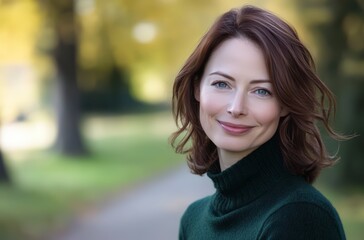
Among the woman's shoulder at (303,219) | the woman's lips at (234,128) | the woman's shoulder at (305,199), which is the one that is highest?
the woman's lips at (234,128)

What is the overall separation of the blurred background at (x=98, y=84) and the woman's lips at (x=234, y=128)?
4.15 m

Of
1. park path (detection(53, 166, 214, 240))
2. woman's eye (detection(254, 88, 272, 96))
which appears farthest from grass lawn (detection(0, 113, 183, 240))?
woman's eye (detection(254, 88, 272, 96))

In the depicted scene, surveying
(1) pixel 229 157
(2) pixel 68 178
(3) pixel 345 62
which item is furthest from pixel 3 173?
(1) pixel 229 157

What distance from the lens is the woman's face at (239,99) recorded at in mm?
1899

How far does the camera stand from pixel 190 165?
249cm

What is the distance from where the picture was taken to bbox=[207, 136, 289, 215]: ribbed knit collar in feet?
6.45

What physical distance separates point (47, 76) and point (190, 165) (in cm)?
2844

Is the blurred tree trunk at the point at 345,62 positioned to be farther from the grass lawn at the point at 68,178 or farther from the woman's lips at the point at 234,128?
the woman's lips at the point at 234,128

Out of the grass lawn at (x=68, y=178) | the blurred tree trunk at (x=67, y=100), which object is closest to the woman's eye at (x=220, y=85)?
the grass lawn at (x=68, y=178)

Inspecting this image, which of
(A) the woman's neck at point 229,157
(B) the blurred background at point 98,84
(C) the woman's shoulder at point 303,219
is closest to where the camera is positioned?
(C) the woman's shoulder at point 303,219

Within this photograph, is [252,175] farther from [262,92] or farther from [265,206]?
[262,92]

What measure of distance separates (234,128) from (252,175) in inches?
Result: 5.7

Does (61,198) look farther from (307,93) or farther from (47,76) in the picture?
(47,76)

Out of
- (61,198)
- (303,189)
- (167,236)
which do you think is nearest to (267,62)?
(303,189)
